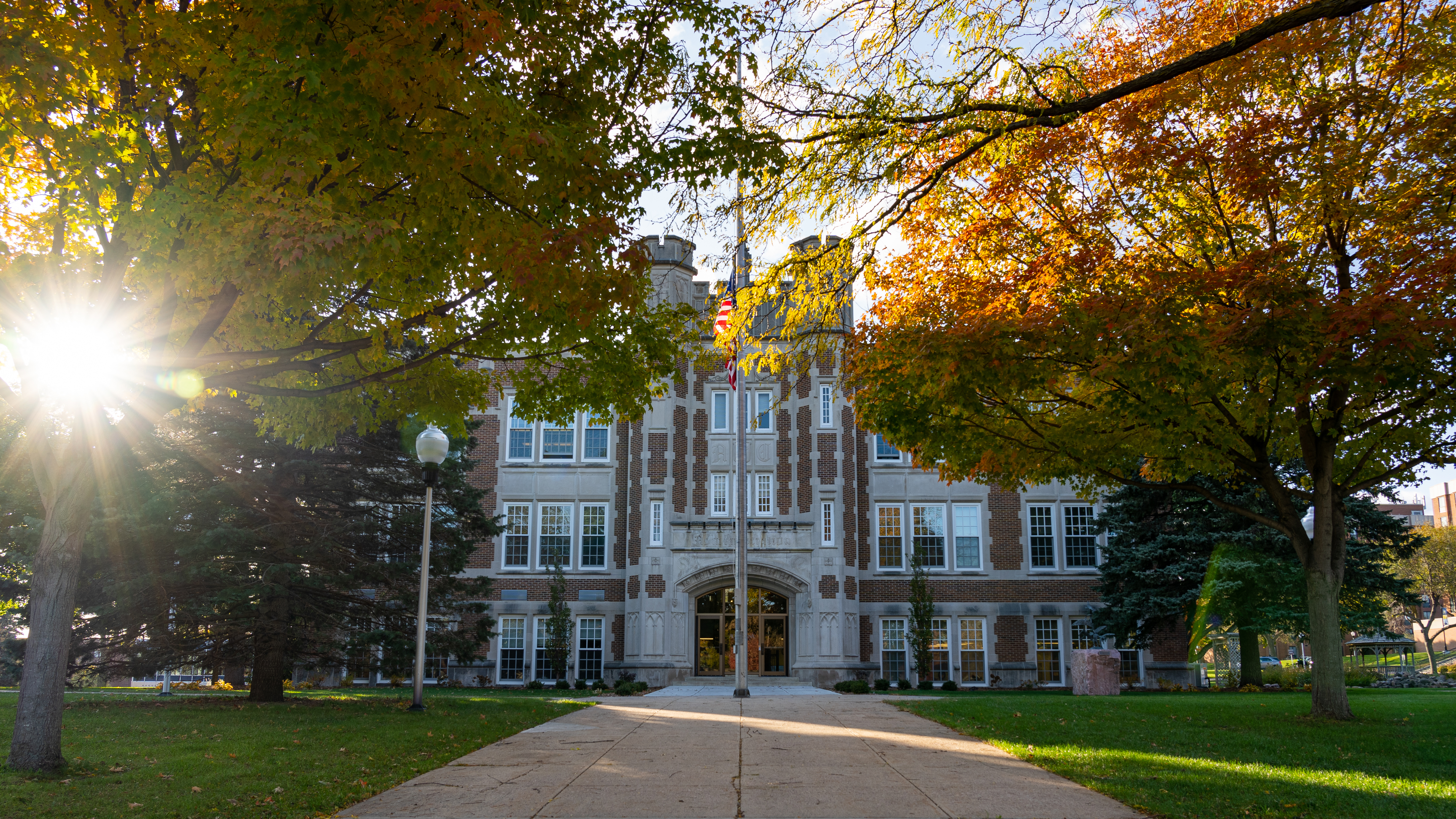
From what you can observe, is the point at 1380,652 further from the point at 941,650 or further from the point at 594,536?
the point at 594,536

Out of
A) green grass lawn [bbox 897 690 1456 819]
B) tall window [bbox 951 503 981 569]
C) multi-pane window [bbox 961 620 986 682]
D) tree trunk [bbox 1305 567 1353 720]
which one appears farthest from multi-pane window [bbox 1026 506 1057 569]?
tree trunk [bbox 1305 567 1353 720]

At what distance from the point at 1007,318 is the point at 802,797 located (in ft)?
20.4

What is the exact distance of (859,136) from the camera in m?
7.62

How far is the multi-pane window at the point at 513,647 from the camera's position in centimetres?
2809

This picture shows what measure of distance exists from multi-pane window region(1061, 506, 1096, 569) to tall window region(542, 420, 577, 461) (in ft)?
53.3

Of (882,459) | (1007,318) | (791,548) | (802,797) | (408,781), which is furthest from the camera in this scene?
(882,459)

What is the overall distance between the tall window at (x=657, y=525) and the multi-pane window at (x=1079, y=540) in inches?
516

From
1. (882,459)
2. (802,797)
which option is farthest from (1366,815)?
(882,459)

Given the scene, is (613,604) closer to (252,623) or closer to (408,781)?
(252,623)

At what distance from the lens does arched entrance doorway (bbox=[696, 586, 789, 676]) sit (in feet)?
89.9

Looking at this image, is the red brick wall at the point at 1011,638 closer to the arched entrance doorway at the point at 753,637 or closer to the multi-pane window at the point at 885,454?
the multi-pane window at the point at 885,454

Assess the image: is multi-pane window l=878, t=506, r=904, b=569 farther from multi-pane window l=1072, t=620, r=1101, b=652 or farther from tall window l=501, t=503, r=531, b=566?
tall window l=501, t=503, r=531, b=566

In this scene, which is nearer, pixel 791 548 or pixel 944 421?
pixel 944 421

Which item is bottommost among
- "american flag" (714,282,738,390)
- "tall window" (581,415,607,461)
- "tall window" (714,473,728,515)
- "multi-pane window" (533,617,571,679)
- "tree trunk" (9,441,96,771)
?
"multi-pane window" (533,617,571,679)
